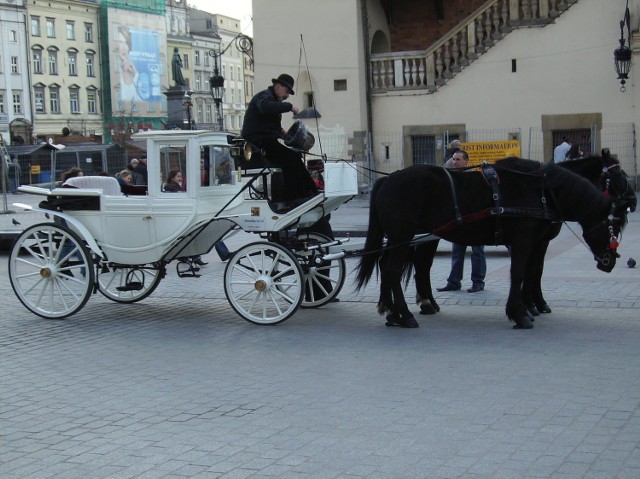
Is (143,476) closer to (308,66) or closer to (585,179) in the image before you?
(585,179)

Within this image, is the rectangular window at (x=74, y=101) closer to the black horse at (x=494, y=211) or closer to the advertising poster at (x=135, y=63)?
the advertising poster at (x=135, y=63)

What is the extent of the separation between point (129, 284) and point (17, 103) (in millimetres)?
77191

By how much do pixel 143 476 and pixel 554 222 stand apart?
5544 millimetres

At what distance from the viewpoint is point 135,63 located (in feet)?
308

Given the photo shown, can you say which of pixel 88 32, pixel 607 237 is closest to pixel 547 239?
pixel 607 237

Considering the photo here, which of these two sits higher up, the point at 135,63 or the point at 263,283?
the point at 135,63

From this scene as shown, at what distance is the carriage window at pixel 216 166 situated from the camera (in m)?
10.6

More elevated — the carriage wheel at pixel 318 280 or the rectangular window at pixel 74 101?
the rectangular window at pixel 74 101

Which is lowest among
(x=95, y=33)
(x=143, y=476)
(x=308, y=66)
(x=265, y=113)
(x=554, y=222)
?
(x=143, y=476)

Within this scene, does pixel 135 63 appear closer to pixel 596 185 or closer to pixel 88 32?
pixel 88 32

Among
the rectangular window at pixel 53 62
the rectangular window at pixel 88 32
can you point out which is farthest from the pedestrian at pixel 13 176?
the rectangular window at pixel 88 32

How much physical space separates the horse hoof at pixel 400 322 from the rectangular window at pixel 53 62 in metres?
83.6

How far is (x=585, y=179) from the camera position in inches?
379

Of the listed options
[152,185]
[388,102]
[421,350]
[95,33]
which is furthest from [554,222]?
[95,33]
